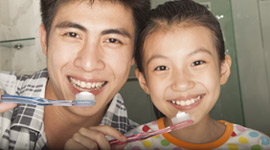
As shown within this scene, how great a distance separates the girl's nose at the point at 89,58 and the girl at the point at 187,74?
77 millimetres

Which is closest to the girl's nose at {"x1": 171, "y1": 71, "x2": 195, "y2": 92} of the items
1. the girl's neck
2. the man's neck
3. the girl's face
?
the girl's face

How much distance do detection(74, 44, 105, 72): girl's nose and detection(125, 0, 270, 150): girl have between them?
8 centimetres

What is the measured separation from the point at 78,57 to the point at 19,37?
0.65ft

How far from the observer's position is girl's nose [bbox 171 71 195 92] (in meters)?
0.36

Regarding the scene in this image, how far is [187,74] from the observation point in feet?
1.20

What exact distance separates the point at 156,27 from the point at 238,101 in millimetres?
214

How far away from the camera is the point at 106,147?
32 centimetres

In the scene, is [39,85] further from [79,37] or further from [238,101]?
[238,101]

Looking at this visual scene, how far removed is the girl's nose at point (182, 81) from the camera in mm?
365

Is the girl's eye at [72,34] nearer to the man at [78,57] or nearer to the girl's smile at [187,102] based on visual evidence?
the man at [78,57]

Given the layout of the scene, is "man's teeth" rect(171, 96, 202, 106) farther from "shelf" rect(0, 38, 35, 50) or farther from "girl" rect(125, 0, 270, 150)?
"shelf" rect(0, 38, 35, 50)

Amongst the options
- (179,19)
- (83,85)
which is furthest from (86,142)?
(179,19)

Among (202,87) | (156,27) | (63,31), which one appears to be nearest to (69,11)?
(63,31)

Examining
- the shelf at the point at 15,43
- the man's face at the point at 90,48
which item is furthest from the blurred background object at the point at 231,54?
the man's face at the point at 90,48
